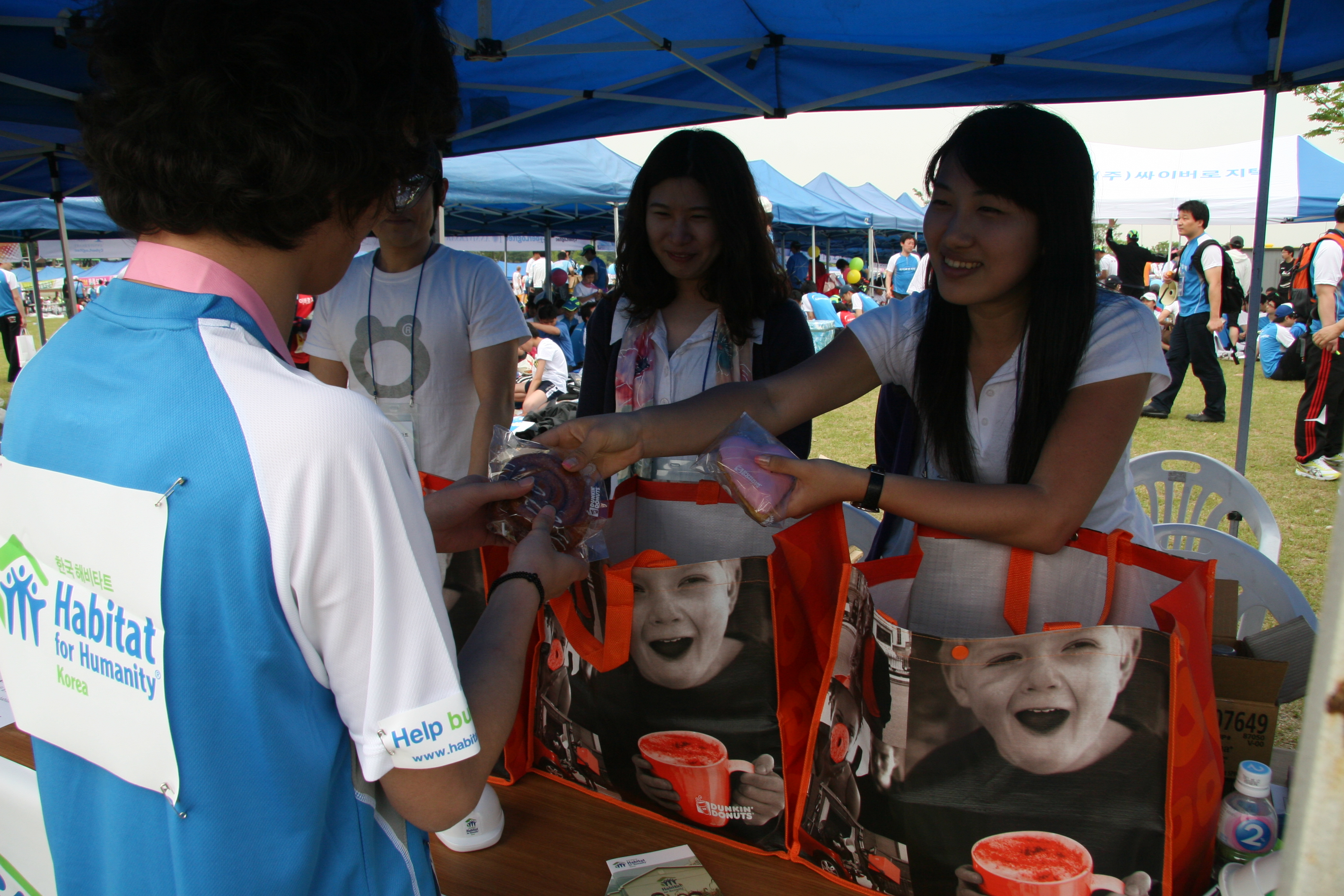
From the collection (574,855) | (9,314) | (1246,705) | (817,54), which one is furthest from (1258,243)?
(9,314)

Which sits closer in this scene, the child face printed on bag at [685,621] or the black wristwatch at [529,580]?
the black wristwatch at [529,580]

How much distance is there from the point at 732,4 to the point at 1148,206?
1391 centimetres

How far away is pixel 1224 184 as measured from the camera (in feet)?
44.9

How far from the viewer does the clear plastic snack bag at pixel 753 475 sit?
122 centimetres

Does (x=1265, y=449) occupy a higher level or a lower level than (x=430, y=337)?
lower

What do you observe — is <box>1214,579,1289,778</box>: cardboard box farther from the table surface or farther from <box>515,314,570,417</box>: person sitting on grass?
<box>515,314,570,417</box>: person sitting on grass

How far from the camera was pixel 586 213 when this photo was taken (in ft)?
45.4

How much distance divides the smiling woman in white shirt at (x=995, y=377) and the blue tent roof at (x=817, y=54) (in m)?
1.29

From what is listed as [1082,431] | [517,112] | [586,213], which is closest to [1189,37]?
[1082,431]

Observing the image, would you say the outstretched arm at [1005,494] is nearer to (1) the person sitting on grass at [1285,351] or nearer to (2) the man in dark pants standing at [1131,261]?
(2) the man in dark pants standing at [1131,261]

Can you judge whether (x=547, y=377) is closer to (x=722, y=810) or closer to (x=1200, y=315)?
(x=722, y=810)

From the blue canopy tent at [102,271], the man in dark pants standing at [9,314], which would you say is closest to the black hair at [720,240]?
the man in dark pants standing at [9,314]

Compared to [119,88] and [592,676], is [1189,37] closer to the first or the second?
[592,676]

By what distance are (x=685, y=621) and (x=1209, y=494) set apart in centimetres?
237
